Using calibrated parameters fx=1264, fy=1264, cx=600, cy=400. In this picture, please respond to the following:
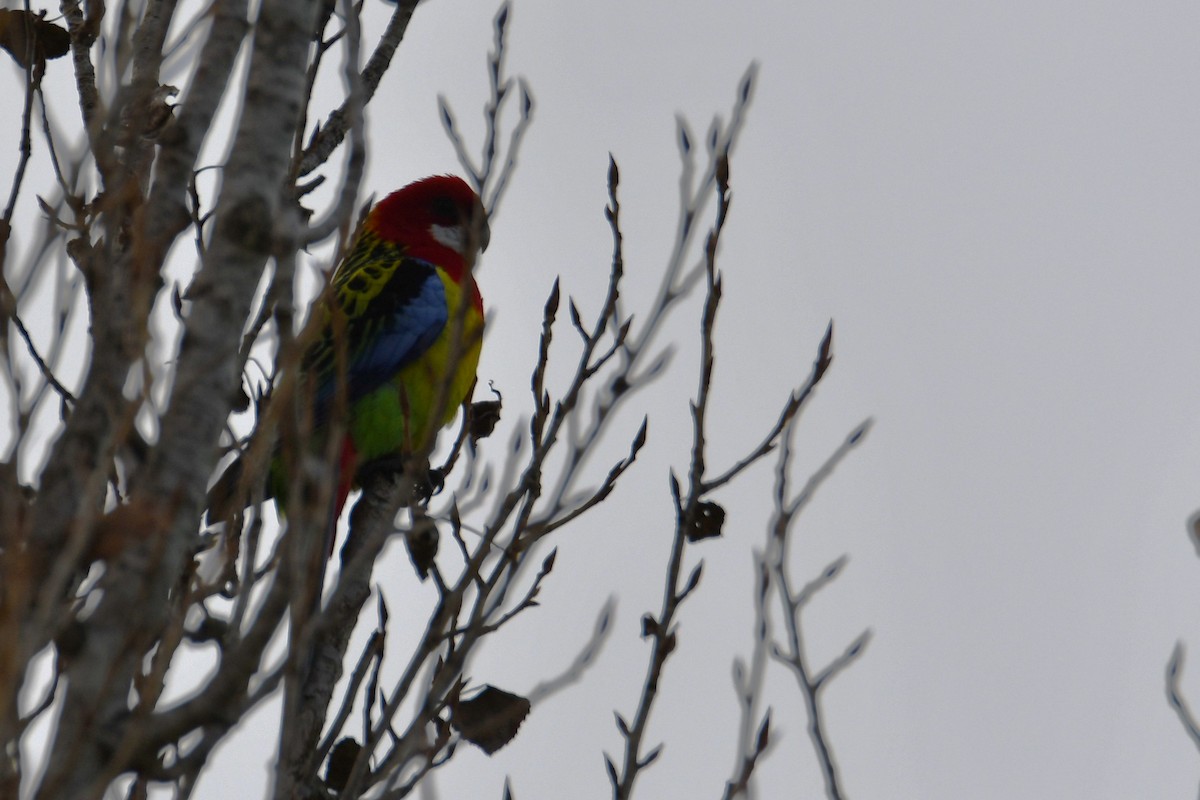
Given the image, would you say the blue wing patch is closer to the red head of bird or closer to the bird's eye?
the red head of bird

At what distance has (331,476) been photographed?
5.83ft

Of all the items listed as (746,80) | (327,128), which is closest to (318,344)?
(327,128)

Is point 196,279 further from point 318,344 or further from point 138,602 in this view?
Result: point 318,344

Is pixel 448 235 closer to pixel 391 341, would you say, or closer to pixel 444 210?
pixel 444 210

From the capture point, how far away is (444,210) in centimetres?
617

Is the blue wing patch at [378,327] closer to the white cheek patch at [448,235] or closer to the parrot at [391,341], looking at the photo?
the parrot at [391,341]

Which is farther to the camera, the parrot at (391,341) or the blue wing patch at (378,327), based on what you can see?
the blue wing patch at (378,327)

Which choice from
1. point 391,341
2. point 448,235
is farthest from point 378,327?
point 448,235

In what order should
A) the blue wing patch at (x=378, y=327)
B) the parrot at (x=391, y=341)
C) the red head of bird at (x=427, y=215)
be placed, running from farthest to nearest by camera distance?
the red head of bird at (x=427, y=215) → the blue wing patch at (x=378, y=327) → the parrot at (x=391, y=341)

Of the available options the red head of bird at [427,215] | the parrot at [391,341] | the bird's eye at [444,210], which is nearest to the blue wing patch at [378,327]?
the parrot at [391,341]

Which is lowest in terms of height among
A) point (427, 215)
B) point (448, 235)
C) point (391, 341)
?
point (391, 341)

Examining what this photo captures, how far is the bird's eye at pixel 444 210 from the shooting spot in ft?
20.2

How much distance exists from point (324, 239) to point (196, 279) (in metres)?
0.23

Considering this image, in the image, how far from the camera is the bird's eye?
243 inches
